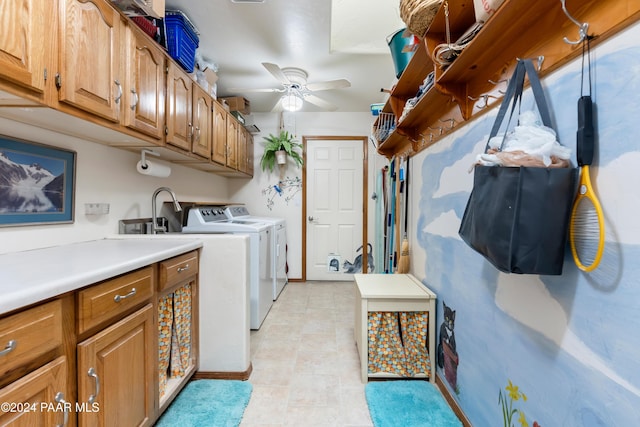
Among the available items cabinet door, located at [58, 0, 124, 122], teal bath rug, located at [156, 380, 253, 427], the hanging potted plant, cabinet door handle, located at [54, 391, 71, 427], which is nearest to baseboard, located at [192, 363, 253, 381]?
teal bath rug, located at [156, 380, 253, 427]

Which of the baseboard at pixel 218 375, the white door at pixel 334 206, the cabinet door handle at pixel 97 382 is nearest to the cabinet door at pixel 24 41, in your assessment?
the cabinet door handle at pixel 97 382

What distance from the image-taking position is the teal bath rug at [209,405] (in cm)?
142

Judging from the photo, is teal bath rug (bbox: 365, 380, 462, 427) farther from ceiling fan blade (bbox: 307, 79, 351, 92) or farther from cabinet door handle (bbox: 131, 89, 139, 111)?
ceiling fan blade (bbox: 307, 79, 351, 92)

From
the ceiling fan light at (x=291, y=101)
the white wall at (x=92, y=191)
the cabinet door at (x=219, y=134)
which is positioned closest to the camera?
the white wall at (x=92, y=191)

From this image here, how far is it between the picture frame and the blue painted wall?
2.08 m

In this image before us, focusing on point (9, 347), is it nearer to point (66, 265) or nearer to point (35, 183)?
point (66, 265)

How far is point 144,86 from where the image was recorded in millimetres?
1610

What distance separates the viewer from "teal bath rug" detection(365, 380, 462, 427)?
1.41 metres

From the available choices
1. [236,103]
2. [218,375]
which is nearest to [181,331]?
[218,375]

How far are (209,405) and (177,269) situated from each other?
0.76m

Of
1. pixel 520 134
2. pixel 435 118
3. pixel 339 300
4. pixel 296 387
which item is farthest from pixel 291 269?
pixel 520 134

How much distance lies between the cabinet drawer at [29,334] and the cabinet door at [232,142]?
232cm

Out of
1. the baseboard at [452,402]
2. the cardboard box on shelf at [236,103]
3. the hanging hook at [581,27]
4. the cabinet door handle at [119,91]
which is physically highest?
the cardboard box on shelf at [236,103]

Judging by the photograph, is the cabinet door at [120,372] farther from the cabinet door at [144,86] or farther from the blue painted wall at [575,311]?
the blue painted wall at [575,311]
